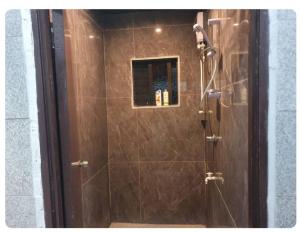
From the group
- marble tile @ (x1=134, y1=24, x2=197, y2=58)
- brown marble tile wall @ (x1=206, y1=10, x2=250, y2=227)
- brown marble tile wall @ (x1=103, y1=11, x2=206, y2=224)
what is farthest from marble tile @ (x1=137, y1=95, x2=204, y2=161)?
brown marble tile wall @ (x1=206, y1=10, x2=250, y2=227)

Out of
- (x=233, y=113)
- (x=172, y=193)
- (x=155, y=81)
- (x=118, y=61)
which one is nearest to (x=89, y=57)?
(x=118, y=61)

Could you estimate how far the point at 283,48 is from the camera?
0.59 metres

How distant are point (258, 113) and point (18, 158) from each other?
0.85 m

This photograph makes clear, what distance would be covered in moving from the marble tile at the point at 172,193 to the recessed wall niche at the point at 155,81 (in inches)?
27.5

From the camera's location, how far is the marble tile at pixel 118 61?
Result: 6.67 feet

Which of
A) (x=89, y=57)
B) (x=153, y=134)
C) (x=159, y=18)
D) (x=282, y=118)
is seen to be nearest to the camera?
(x=282, y=118)

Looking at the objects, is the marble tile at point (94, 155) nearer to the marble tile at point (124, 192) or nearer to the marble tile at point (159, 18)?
the marble tile at point (124, 192)

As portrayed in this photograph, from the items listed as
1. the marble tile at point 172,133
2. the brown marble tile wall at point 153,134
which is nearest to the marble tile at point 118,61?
the brown marble tile wall at point 153,134

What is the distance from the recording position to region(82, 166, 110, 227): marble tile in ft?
4.91

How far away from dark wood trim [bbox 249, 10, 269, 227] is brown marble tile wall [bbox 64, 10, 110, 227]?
101 cm

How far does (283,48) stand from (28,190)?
1.01m

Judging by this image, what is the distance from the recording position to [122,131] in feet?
6.95

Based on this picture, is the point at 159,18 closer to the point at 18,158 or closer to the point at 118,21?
the point at 118,21
